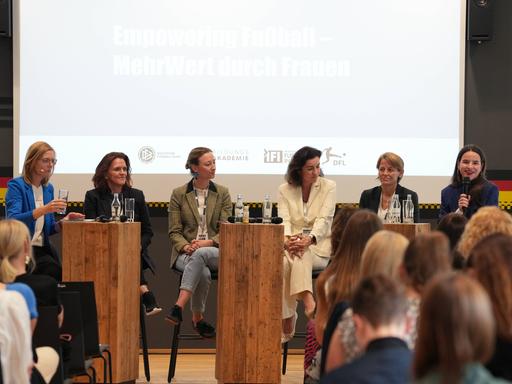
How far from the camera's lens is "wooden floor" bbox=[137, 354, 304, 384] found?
6.03 metres

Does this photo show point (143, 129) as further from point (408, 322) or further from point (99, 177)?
point (408, 322)

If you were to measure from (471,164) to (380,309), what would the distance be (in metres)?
4.01

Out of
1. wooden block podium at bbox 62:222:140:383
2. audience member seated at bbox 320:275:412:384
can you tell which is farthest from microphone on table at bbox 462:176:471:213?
audience member seated at bbox 320:275:412:384

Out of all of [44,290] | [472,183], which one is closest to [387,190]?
[472,183]

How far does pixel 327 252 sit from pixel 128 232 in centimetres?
147

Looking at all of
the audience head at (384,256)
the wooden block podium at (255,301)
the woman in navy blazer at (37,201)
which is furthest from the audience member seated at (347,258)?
the woman in navy blazer at (37,201)

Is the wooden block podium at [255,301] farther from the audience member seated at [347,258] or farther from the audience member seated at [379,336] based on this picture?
the audience member seated at [379,336]

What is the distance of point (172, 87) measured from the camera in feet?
23.0

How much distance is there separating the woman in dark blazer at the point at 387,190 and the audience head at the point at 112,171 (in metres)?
1.65

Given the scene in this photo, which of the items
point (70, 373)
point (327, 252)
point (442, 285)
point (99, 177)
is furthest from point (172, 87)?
point (442, 285)

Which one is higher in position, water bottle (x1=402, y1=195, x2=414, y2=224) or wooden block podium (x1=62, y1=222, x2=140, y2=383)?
water bottle (x1=402, y1=195, x2=414, y2=224)

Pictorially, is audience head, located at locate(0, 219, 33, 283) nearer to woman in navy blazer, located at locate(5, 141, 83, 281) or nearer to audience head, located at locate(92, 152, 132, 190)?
woman in navy blazer, located at locate(5, 141, 83, 281)

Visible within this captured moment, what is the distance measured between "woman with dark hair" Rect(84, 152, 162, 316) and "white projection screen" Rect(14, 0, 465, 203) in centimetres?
74

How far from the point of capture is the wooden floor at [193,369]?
603 centimetres
